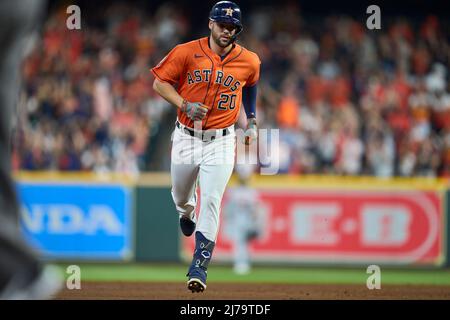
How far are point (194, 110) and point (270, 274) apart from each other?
6.48 metres

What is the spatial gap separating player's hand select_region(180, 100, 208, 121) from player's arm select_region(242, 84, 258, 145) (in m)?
0.45

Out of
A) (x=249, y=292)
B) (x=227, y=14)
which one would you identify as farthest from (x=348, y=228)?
(x=227, y=14)

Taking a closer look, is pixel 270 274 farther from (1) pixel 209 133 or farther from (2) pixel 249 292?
(1) pixel 209 133

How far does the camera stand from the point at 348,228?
45.7ft

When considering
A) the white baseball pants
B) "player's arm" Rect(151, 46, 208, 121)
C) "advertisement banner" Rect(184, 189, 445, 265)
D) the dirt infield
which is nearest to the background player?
"advertisement banner" Rect(184, 189, 445, 265)

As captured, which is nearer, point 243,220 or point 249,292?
point 249,292

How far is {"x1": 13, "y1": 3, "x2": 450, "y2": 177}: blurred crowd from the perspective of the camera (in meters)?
14.5

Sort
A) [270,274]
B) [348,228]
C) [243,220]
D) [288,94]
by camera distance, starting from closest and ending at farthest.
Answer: [270,274] < [243,220] < [348,228] < [288,94]

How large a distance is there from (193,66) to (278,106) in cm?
803

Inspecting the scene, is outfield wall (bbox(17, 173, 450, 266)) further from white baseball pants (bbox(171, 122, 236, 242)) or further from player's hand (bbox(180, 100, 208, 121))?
player's hand (bbox(180, 100, 208, 121))

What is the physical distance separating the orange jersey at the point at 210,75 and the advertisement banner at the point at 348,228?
270 inches

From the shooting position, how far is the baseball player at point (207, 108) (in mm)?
6949

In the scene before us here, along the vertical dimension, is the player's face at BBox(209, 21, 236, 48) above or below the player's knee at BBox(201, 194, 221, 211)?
above

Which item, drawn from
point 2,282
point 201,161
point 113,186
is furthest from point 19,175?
point 2,282
